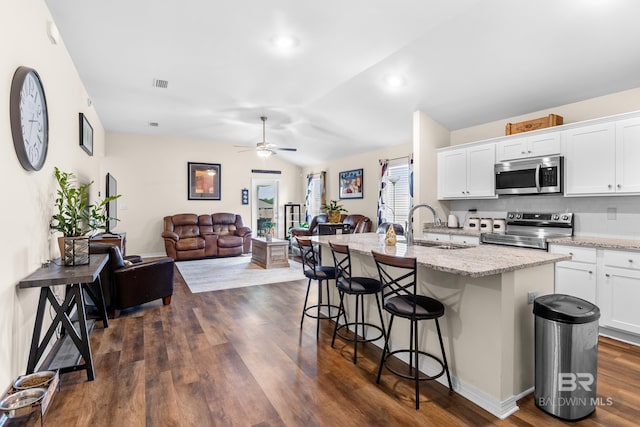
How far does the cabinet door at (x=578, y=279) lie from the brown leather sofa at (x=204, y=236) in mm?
6615

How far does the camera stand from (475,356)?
2.19 m

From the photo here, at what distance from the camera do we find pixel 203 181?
8883 mm

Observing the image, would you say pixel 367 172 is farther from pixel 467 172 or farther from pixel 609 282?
pixel 609 282

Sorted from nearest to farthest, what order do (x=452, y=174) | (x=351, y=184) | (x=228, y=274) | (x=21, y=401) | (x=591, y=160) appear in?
1. (x=21, y=401)
2. (x=591, y=160)
3. (x=452, y=174)
4. (x=228, y=274)
5. (x=351, y=184)

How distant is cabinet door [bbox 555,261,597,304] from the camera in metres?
3.29

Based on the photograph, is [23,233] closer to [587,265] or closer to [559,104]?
[587,265]

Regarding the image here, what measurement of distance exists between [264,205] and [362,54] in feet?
21.7

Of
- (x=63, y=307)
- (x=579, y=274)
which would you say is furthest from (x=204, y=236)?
(x=579, y=274)

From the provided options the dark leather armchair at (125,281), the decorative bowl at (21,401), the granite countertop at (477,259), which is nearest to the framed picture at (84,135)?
the dark leather armchair at (125,281)

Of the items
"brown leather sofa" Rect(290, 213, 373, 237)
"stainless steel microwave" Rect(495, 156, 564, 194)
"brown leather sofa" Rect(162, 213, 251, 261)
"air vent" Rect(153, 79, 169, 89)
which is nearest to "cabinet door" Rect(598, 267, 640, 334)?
"stainless steel microwave" Rect(495, 156, 564, 194)

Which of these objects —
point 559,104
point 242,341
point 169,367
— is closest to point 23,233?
point 169,367

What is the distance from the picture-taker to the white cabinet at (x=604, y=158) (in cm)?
328

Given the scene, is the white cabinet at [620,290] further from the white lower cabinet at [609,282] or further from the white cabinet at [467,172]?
the white cabinet at [467,172]

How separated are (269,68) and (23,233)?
10.9 ft
